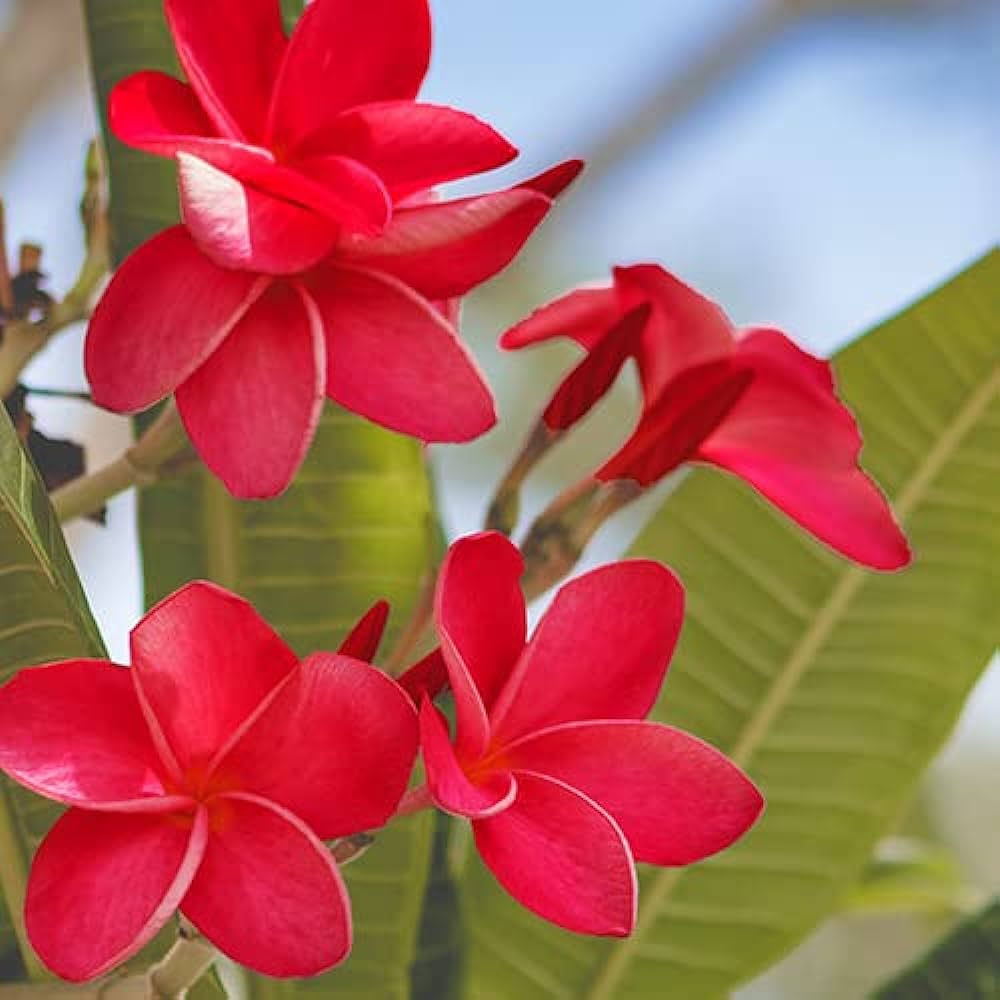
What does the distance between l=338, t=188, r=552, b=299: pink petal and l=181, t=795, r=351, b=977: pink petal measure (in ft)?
0.45

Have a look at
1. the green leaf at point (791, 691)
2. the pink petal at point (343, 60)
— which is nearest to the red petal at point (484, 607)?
the pink petal at point (343, 60)

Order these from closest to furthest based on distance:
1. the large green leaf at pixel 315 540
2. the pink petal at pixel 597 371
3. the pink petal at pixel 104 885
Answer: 1. the pink petal at pixel 104 885
2. the pink petal at pixel 597 371
3. the large green leaf at pixel 315 540

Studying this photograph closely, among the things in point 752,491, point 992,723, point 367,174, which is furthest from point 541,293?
point 367,174

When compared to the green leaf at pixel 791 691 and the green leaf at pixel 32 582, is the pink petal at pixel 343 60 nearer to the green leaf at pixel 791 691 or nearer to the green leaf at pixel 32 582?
the green leaf at pixel 32 582

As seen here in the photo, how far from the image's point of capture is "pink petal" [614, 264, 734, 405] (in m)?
0.54

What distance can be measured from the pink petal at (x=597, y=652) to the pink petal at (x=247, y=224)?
4.0 inches

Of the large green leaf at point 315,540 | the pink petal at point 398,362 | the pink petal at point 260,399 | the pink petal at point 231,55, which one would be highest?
the pink petal at point 231,55

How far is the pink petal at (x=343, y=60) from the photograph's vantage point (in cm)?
47

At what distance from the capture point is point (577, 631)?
1.45 ft

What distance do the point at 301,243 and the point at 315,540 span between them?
0.64 feet

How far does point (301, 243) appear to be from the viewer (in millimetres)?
447

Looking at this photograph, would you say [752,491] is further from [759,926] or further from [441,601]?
[441,601]

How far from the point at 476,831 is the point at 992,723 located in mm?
3910

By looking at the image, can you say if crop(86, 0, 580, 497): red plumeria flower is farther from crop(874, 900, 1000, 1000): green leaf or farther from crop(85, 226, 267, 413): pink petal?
crop(874, 900, 1000, 1000): green leaf
